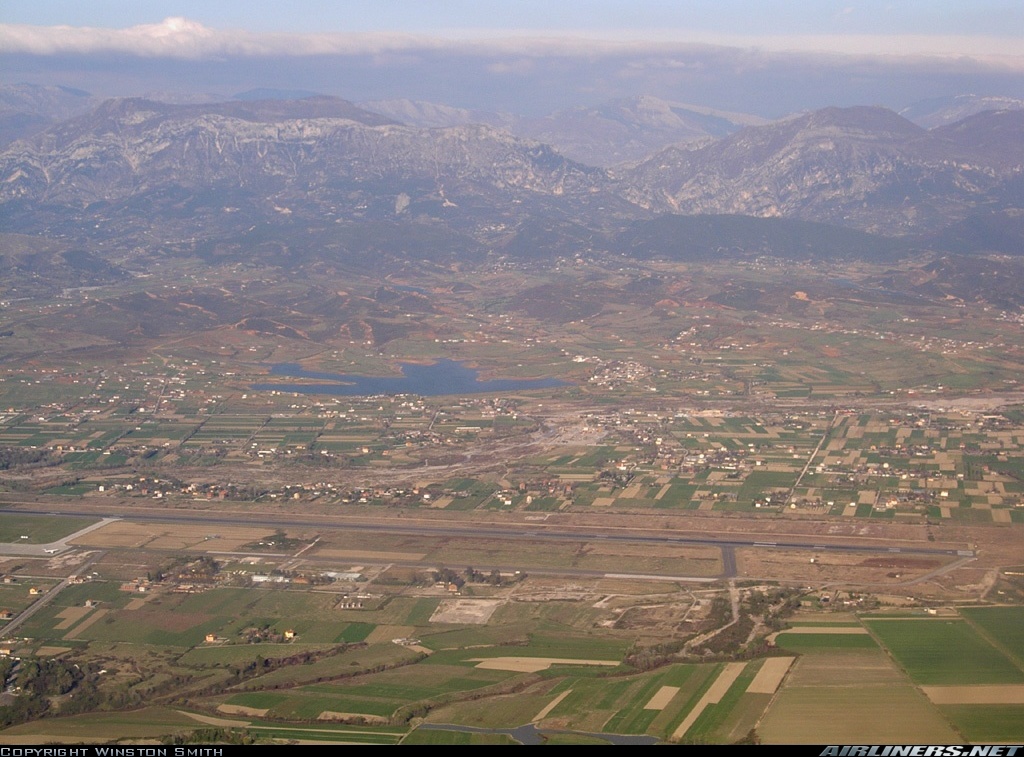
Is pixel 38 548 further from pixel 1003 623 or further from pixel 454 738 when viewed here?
pixel 1003 623

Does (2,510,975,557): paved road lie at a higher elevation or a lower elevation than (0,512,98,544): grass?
higher

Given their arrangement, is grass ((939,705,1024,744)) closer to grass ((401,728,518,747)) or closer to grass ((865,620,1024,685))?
grass ((865,620,1024,685))

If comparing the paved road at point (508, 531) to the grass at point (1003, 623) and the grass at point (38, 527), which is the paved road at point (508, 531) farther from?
the grass at point (1003, 623)

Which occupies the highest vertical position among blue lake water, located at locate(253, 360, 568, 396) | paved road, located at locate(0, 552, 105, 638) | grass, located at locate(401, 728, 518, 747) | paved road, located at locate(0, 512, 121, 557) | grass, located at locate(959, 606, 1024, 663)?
grass, located at locate(959, 606, 1024, 663)

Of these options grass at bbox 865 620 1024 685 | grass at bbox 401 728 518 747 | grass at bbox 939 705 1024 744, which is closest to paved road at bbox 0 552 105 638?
grass at bbox 401 728 518 747

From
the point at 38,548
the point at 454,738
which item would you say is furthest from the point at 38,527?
the point at 454,738

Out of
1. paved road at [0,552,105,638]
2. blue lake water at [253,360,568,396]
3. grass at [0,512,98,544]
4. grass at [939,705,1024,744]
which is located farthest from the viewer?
blue lake water at [253,360,568,396]

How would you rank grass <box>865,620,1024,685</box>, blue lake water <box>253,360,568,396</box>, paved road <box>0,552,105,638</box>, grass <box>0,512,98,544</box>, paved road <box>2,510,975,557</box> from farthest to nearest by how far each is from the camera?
blue lake water <box>253,360,568,396</box> → grass <box>0,512,98,544</box> → paved road <box>2,510,975,557</box> → paved road <box>0,552,105,638</box> → grass <box>865,620,1024,685</box>
